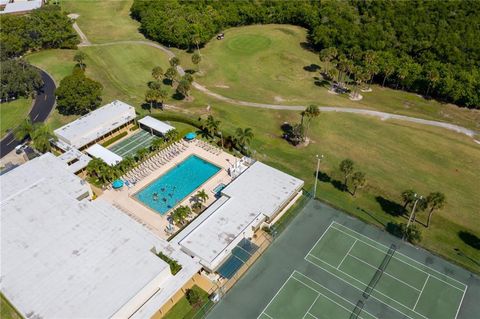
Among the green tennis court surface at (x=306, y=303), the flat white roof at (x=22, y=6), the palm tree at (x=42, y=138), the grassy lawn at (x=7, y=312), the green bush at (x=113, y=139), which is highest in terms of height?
the flat white roof at (x=22, y=6)

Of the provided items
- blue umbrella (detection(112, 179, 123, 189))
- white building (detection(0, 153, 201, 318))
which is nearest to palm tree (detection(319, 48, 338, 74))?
blue umbrella (detection(112, 179, 123, 189))

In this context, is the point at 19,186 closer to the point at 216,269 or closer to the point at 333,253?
the point at 216,269

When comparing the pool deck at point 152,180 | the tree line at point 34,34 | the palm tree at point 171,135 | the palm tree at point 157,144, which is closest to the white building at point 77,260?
the pool deck at point 152,180

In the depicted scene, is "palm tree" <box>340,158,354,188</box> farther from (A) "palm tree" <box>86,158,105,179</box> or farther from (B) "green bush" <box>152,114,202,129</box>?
(A) "palm tree" <box>86,158,105,179</box>

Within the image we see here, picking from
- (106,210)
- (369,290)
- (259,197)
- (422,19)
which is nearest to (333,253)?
(369,290)

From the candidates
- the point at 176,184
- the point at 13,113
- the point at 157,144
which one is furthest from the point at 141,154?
the point at 13,113

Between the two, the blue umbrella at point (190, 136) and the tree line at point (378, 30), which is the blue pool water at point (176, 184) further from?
the tree line at point (378, 30)
